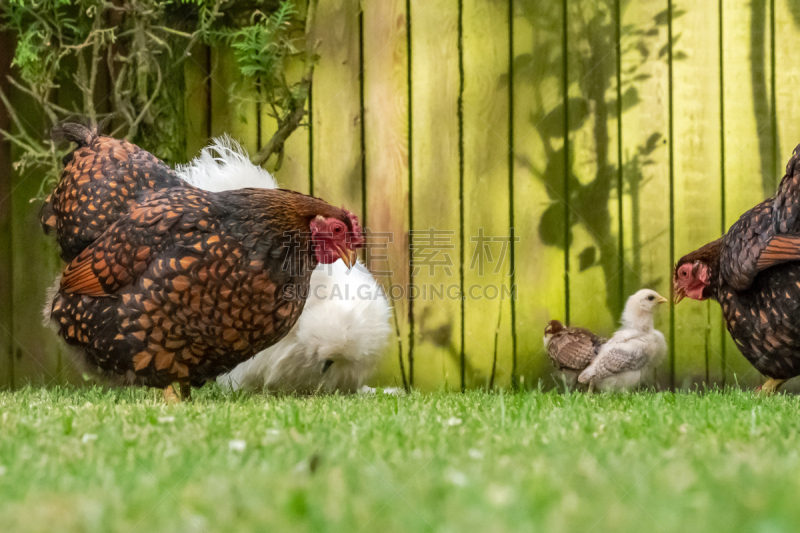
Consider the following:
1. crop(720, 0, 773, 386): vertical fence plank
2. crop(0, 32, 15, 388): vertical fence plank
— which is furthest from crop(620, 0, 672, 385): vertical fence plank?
crop(0, 32, 15, 388): vertical fence plank

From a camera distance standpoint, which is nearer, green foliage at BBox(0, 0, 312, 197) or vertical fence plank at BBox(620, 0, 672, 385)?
green foliage at BBox(0, 0, 312, 197)

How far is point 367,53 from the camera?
2986 millimetres

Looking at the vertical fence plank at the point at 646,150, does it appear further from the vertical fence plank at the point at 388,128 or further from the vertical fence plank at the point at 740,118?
the vertical fence plank at the point at 388,128

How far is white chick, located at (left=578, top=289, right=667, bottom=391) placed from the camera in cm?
268

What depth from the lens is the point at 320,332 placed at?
2473mm

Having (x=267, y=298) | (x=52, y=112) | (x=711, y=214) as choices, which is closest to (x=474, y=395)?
(x=267, y=298)

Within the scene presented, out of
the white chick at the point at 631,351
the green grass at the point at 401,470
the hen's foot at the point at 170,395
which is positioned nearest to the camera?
the green grass at the point at 401,470

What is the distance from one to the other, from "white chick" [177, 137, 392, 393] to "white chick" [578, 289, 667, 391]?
91 centimetres

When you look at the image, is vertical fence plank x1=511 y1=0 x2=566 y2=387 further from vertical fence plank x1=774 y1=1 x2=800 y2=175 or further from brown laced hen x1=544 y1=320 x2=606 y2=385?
vertical fence plank x1=774 y1=1 x2=800 y2=175

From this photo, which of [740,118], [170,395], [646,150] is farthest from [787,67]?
[170,395]

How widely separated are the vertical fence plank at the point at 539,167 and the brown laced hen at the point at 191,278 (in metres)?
1.03

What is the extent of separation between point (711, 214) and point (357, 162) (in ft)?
5.28

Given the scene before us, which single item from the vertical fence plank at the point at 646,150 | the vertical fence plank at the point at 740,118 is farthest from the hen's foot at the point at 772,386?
the vertical fence plank at the point at 740,118

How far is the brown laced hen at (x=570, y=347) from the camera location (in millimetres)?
2727
